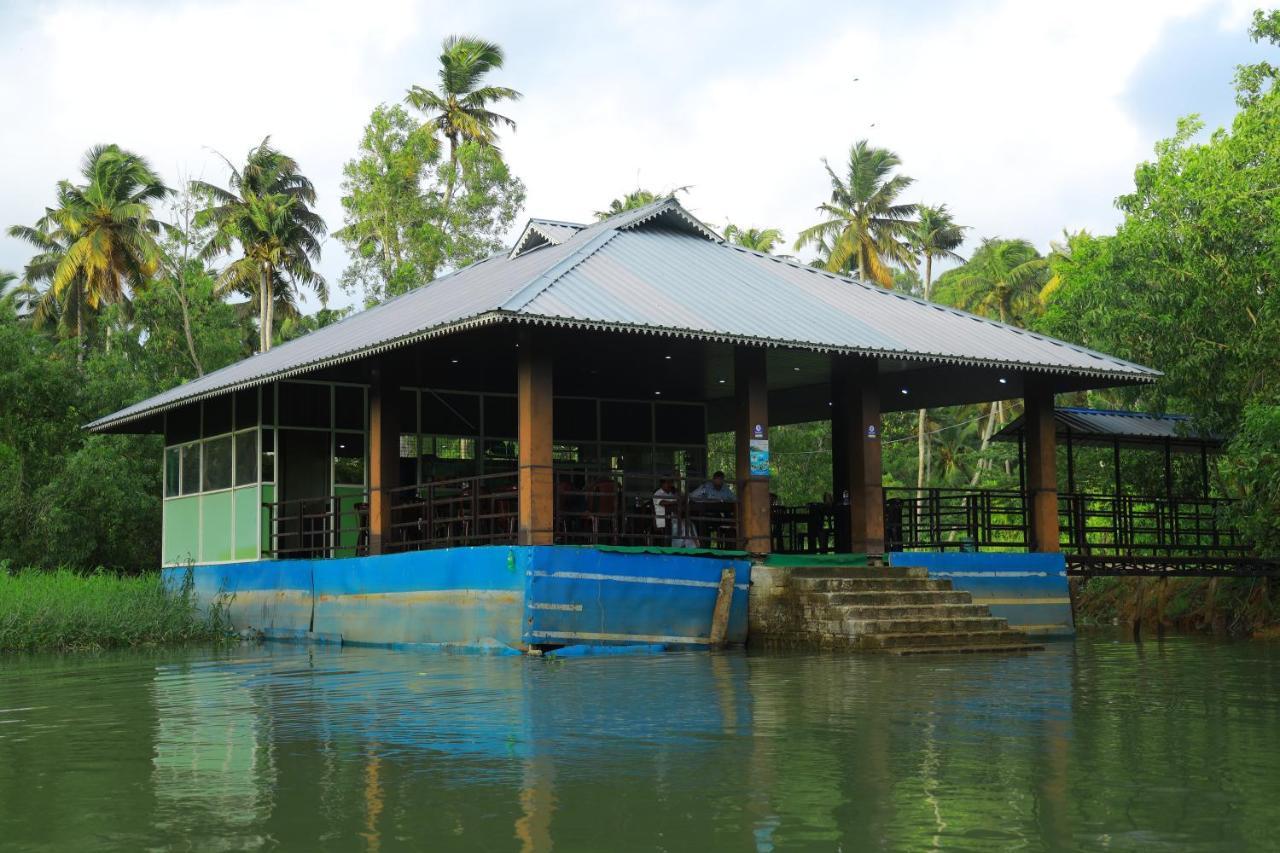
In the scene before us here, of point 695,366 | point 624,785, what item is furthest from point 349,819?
point 695,366

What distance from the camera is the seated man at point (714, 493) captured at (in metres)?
20.3

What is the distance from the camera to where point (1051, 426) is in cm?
2266

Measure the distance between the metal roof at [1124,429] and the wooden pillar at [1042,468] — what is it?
108 cm

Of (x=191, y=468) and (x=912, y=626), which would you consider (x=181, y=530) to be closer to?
(x=191, y=468)

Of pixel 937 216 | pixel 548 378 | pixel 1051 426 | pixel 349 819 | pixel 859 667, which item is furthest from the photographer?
pixel 937 216

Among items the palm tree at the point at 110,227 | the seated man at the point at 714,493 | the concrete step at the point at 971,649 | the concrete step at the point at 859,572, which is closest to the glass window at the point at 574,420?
the seated man at the point at 714,493

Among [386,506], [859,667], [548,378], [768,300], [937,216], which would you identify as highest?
[937,216]

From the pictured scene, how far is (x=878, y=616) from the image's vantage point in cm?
1766

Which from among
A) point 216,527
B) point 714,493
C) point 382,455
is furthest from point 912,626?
point 216,527

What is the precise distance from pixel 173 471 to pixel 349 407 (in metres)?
5.35

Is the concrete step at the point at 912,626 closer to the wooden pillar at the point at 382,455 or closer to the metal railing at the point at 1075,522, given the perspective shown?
the metal railing at the point at 1075,522

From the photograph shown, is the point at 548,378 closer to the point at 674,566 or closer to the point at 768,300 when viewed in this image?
the point at 674,566

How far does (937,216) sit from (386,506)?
3451 cm

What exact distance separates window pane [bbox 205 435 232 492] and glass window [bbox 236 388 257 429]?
1.98ft
